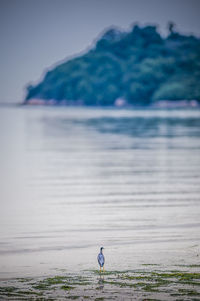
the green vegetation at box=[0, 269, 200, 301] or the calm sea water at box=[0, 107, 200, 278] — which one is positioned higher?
the calm sea water at box=[0, 107, 200, 278]

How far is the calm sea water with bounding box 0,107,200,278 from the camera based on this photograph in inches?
468

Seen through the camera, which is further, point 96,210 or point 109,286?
point 96,210

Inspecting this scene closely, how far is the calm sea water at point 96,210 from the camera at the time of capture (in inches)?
468

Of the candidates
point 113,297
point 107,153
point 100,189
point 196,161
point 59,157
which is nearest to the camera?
point 113,297

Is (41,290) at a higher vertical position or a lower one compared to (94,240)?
lower

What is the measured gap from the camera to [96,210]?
1742cm

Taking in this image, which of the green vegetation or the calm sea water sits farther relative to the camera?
the calm sea water

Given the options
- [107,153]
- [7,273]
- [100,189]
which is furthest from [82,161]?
[7,273]

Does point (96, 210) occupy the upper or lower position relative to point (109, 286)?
upper

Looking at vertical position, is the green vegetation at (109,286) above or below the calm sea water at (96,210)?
below

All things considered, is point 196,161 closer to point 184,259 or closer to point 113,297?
point 184,259

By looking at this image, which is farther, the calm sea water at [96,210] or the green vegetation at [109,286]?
the calm sea water at [96,210]

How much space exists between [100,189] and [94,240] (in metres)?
8.54

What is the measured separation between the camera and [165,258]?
11.6 metres
